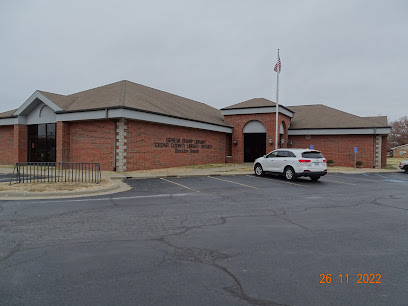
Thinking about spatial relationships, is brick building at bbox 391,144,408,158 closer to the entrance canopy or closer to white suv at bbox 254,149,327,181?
the entrance canopy

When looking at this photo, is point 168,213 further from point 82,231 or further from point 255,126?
point 255,126

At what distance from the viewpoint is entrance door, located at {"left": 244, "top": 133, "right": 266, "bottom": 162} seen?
100.0ft

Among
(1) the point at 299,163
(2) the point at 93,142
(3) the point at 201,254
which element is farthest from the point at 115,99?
(3) the point at 201,254

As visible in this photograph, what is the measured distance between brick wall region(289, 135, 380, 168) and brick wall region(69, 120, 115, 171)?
19.0 metres

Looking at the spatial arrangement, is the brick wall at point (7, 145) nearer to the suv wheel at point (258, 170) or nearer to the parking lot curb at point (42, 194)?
the parking lot curb at point (42, 194)

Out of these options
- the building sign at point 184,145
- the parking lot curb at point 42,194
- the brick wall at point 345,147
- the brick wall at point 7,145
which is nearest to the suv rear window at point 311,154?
the building sign at point 184,145

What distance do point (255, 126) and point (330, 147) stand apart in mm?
7549

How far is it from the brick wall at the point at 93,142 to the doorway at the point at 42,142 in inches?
90.8

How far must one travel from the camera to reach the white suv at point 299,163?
1548cm

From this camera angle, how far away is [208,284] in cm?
373
